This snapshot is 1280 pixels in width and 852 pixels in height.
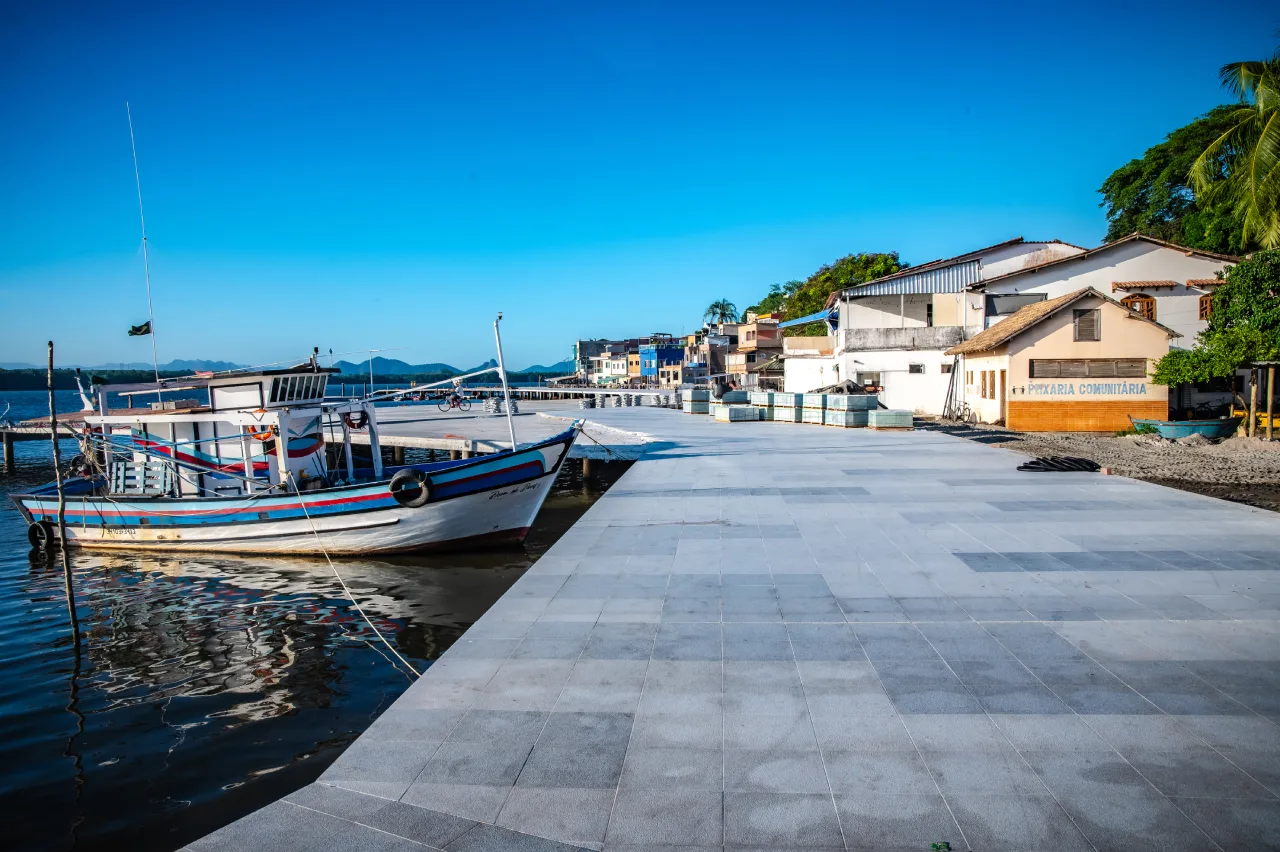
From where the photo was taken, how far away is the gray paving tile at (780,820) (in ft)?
13.3

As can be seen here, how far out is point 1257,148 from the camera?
20.7m

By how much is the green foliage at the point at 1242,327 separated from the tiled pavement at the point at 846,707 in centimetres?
1335

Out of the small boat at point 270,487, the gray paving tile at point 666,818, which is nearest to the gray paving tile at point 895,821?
the gray paving tile at point 666,818

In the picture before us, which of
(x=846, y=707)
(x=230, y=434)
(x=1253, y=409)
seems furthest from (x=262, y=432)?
(x=1253, y=409)

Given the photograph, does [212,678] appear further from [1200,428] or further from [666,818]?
[1200,428]

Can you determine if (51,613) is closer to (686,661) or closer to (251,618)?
(251,618)

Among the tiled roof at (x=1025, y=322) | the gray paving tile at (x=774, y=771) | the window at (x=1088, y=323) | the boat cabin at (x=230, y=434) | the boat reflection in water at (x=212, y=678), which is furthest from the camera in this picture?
the window at (x=1088, y=323)

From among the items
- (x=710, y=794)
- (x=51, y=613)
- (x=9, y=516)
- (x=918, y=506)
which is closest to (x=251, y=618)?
(x=51, y=613)

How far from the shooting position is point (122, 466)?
57.8 feet

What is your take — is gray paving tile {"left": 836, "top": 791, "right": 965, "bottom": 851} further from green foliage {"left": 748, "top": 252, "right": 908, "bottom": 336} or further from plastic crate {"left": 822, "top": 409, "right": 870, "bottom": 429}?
green foliage {"left": 748, "top": 252, "right": 908, "bottom": 336}

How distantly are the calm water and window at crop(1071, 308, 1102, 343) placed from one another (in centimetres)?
1948

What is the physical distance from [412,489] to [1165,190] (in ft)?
191

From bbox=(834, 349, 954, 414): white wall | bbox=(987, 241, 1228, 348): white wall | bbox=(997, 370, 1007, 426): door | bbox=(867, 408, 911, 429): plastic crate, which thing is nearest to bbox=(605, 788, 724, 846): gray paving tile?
bbox=(867, 408, 911, 429): plastic crate

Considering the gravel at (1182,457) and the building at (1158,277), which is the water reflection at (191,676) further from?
the building at (1158,277)
